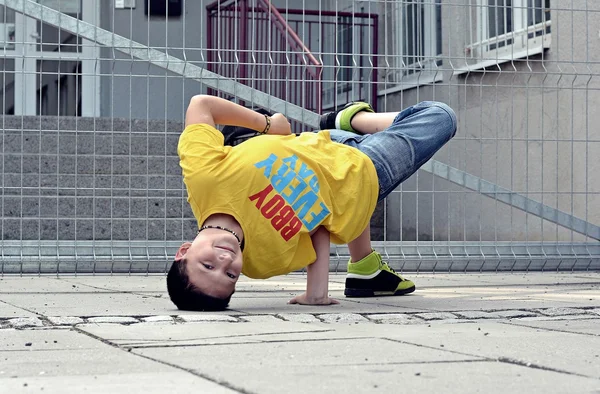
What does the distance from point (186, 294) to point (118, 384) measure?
1.63 metres

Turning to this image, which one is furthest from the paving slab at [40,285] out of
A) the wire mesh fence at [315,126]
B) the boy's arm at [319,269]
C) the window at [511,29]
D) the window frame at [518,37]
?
the window at [511,29]

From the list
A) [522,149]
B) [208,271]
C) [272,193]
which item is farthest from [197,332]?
[522,149]

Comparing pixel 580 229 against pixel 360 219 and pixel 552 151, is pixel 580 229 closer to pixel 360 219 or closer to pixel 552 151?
pixel 552 151

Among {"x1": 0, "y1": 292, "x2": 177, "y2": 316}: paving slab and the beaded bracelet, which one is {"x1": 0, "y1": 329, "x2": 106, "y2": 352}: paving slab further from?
the beaded bracelet

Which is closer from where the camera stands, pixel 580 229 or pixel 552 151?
pixel 580 229

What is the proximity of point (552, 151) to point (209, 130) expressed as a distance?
3.92 meters

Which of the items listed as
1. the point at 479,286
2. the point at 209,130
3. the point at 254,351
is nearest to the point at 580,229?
the point at 479,286

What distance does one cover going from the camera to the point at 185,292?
4.13 metres

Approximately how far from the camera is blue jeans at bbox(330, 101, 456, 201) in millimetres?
4742

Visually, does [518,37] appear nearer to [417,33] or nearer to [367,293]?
[417,33]

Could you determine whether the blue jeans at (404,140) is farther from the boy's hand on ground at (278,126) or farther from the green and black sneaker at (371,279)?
the green and black sneaker at (371,279)

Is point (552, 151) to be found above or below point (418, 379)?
above

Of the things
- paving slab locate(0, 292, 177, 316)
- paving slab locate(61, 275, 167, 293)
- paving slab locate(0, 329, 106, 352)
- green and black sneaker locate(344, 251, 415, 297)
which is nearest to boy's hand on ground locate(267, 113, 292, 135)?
green and black sneaker locate(344, 251, 415, 297)

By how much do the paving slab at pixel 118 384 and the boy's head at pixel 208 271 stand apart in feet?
4.73
